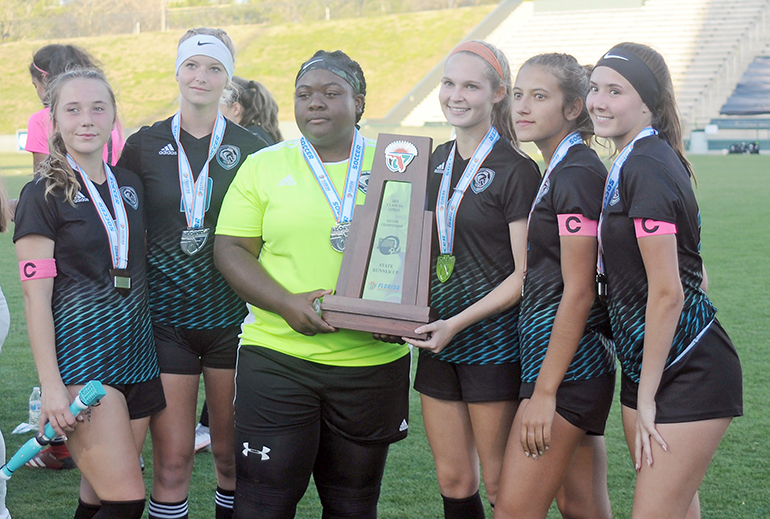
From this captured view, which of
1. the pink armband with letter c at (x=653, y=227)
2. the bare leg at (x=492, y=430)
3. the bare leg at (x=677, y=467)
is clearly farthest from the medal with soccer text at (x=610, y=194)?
the bare leg at (x=492, y=430)

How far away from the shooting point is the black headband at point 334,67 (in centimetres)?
262

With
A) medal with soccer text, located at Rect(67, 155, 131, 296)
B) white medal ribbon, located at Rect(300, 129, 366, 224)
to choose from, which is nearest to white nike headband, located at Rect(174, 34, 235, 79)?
medal with soccer text, located at Rect(67, 155, 131, 296)

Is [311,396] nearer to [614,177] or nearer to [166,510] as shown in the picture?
[166,510]

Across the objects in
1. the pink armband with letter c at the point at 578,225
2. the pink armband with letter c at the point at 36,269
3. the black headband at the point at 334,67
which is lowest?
the pink armband with letter c at the point at 36,269

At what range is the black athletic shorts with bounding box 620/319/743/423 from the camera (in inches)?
88.4

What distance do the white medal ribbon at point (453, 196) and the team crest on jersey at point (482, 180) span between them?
0.02 metres

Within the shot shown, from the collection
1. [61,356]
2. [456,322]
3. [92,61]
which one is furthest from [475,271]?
[92,61]

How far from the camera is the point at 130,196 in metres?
2.95

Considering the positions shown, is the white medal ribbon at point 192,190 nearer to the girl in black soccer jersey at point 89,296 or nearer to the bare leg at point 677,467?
the girl in black soccer jersey at point 89,296

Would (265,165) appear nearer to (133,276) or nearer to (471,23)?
(133,276)

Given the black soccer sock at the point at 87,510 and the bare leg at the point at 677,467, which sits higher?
the bare leg at the point at 677,467

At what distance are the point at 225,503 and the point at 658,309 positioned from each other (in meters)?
1.99

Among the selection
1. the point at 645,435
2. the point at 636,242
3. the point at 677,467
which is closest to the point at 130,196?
the point at 636,242

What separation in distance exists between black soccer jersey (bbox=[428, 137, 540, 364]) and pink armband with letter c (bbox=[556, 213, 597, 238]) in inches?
11.9
